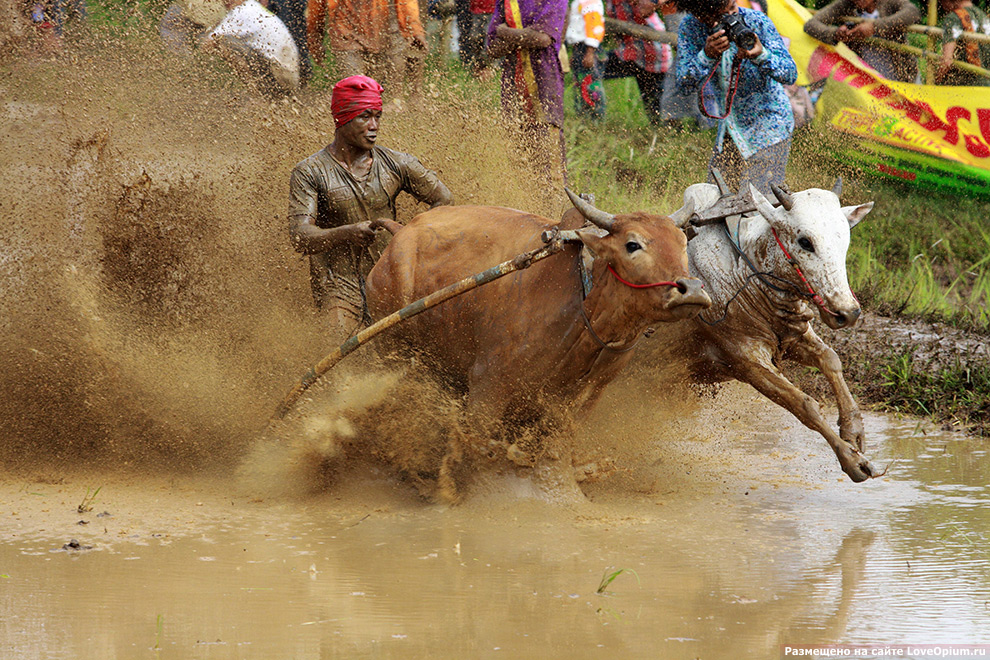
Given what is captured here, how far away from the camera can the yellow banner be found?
31.3 feet

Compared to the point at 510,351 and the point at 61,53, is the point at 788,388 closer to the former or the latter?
the point at 510,351

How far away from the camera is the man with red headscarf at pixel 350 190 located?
19.3ft

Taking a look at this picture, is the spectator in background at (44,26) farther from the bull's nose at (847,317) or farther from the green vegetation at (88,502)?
the bull's nose at (847,317)

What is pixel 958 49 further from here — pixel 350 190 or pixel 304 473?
pixel 304 473

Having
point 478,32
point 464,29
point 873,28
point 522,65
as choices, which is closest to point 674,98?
point 522,65

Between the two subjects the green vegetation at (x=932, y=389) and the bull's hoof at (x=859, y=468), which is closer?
the bull's hoof at (x=859, y=468)

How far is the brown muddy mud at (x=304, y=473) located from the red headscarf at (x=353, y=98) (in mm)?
935

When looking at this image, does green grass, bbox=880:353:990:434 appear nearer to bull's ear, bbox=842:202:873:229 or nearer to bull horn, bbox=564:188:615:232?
bull's ear, bbox=842:202:873:229

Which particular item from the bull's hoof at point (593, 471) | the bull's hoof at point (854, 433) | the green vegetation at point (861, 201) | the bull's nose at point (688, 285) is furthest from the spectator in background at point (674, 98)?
the bull's nose at point (688, 285)

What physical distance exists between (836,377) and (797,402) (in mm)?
285

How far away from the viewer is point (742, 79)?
283 inches

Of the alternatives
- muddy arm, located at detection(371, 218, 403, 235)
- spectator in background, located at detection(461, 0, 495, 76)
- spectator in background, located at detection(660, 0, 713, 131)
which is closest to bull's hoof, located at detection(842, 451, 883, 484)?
muddy arm, located at detection(371, 218, 403, 235)

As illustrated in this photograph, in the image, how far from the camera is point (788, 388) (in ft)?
17.4

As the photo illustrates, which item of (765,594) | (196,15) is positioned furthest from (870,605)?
(196,15)
